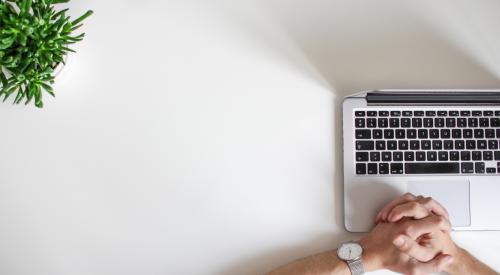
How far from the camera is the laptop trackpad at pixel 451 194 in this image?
1.02 meters

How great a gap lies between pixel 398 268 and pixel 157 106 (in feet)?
2.16

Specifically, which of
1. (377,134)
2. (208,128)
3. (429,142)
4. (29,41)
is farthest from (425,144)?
(29,41)

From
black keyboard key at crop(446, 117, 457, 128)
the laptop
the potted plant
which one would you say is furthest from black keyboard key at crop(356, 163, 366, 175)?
the potted plant

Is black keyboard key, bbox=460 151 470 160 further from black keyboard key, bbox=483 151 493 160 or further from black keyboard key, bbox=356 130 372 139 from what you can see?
black keyboard key, bbox=356 130 372 139

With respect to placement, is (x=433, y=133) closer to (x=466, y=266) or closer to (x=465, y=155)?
(x=465, y=155)

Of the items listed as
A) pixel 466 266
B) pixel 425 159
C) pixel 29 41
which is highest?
pixel 29 41

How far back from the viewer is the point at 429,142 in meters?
1.02

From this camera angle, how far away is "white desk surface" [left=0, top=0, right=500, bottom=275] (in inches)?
40.8

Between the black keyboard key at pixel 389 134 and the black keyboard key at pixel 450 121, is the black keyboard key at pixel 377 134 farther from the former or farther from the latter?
the black keyboard key at pixel 450 121

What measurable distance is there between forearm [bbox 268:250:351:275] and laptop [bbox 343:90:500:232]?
0.28 feet

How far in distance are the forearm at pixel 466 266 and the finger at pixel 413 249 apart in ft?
0.19

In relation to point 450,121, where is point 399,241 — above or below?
below

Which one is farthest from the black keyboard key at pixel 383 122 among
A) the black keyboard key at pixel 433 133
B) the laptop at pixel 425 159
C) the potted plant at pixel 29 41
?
the potted plant at pixel 29 41

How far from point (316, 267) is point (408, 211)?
0.77ft
